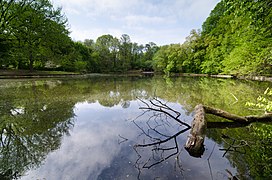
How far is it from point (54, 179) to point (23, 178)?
1.32ft

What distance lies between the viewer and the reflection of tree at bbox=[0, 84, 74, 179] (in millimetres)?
2482

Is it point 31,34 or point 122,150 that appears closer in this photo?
point 122,150

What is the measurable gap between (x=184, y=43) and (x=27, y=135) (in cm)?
4012

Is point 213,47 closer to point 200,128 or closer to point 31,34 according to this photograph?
point 31,34

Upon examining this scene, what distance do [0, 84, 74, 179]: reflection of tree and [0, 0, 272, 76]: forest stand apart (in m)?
6.92

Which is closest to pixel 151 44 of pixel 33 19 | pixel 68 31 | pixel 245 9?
pixel 68 31

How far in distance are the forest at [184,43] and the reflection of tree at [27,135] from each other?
6.92 m

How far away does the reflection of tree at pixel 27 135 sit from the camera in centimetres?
248

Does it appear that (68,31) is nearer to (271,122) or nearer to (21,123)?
(21,123)

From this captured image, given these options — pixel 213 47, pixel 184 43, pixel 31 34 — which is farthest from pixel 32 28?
pixel 184 43

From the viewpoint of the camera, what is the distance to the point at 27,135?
3557mm

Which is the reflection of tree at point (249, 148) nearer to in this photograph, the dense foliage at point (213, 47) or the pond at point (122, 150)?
the pond at point (122, 150)

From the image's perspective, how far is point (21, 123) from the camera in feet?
14.2

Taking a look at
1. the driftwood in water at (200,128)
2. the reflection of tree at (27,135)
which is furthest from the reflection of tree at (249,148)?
the reflection of tree at (27,135)
